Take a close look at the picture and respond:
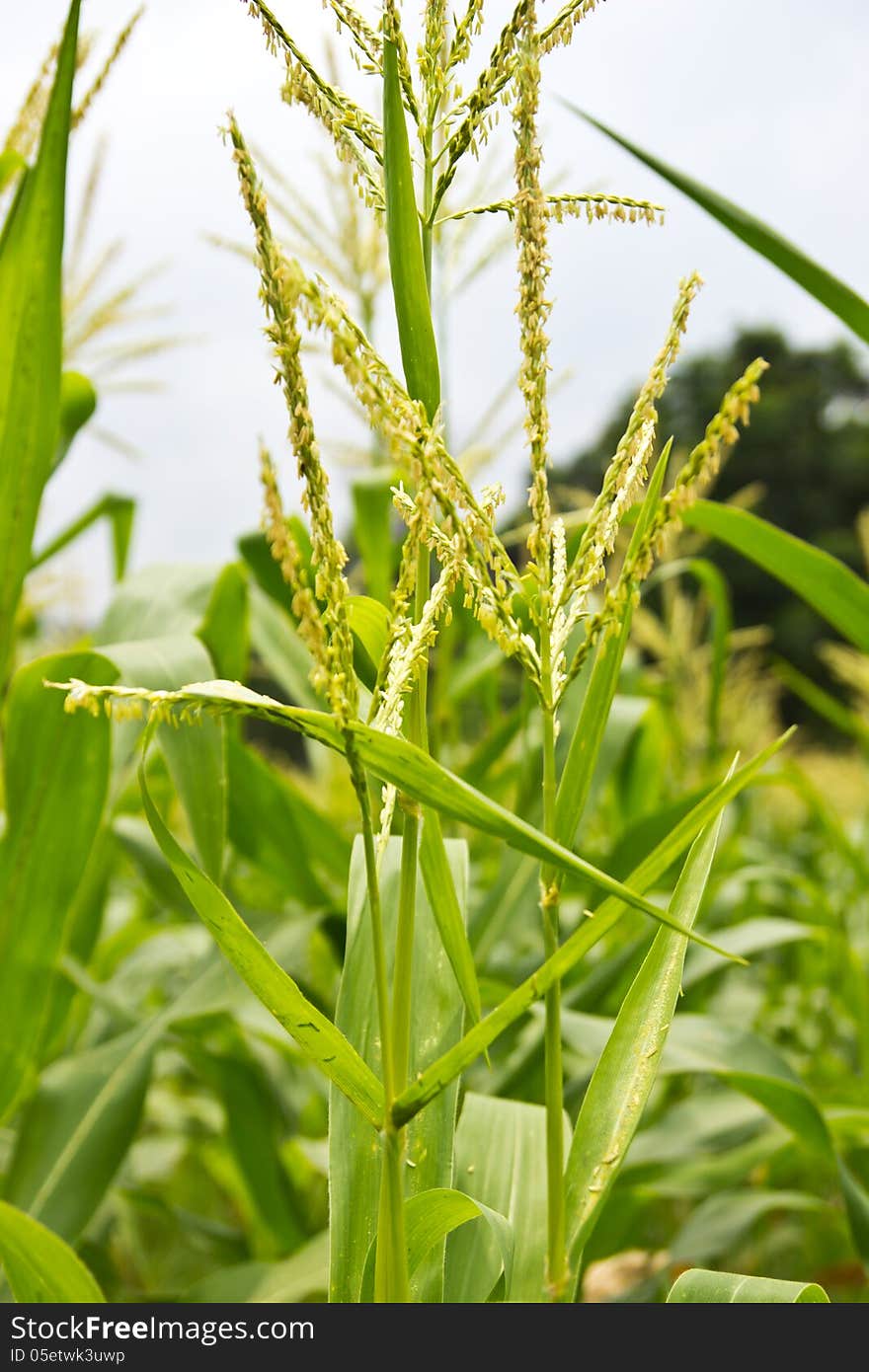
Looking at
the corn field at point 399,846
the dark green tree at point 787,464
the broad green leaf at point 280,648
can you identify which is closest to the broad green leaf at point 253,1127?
the corn field at point 399,846

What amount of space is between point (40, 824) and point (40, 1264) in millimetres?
267

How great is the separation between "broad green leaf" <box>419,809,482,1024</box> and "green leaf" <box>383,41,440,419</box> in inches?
5.5

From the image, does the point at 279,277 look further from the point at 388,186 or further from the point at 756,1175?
the point at 756,1175

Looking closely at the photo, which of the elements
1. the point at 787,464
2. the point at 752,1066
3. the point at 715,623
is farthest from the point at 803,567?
the point at 787,464

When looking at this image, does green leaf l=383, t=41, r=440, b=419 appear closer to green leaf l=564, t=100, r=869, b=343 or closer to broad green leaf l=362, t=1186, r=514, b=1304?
green leaf l=564, t=100, r=869, b=343

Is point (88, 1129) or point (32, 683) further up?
Answer: point (32, 683)

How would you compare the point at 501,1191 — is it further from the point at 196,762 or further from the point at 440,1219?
the point at 196,762

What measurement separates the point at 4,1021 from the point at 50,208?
1.60ft

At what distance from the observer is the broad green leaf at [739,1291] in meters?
0.40

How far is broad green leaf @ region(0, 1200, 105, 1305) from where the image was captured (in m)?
0.49

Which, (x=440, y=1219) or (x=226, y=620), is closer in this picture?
(x=440, y=1219)

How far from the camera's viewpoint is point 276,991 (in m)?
0.35

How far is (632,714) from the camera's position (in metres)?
1.07
